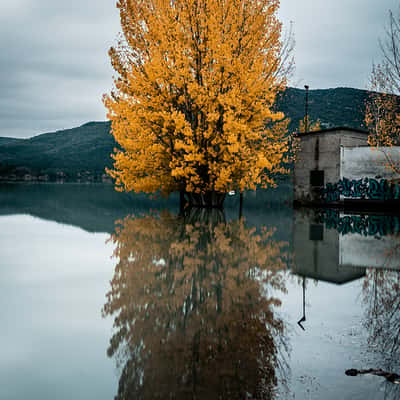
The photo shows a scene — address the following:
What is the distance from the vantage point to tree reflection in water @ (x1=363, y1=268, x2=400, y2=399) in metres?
3.80

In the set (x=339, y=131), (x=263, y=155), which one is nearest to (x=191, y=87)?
(x=263, y=155)

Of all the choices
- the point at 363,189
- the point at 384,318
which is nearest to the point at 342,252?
the point at 384,318

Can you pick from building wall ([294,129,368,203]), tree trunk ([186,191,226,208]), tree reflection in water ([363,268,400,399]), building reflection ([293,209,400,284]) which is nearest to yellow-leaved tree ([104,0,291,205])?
tree trunk ([186,191,226,208])

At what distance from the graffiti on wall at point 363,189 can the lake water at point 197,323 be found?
20668 millimetres

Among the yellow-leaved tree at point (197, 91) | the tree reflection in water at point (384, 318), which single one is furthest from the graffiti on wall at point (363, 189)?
the tree reflection in water at point (384, 318)

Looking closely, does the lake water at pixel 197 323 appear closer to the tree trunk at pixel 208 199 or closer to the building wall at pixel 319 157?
the tree trunk at pixel 208 199

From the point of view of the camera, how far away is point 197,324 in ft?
15.9

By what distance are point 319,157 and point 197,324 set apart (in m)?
28.7

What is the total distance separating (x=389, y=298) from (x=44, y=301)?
185 inches

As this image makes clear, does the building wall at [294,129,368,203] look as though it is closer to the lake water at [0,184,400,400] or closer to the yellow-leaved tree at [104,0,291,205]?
the yellow-leaved tree at [104,0,291,205]

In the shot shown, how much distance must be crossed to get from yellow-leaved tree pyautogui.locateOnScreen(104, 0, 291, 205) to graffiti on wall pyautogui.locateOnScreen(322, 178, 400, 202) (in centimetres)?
890

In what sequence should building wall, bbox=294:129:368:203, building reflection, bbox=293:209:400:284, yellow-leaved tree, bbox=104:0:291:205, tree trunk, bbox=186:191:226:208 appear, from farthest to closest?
building wall, bbox=294:129:368:203 < tree trunk, bbox=186:191:226:208 < yellow-leaved tree, bbox=104:0:291:205 < building reflection, bbox=293:209:400:284

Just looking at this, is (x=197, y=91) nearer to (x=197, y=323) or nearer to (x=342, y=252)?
(x=342, y=252)

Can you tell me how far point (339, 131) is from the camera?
30.8 metres
